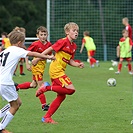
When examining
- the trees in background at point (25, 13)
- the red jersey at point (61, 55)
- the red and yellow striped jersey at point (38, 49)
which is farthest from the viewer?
the trees in background at point (25, 13)

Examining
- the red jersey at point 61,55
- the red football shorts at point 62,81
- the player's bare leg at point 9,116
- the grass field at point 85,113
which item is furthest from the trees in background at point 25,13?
the player's bare leg at point 9,116

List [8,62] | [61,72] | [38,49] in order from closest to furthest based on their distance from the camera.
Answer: [8,62]
[61,72]
[38,49]

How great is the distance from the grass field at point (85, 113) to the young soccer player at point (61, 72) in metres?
0.35

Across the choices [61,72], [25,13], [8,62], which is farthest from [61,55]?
[25,13]

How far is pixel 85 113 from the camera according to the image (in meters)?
10.5

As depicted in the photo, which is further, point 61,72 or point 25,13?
point 25,13

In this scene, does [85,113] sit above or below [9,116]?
below

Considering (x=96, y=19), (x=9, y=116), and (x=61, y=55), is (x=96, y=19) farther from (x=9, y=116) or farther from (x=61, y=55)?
(x=9, y=116)

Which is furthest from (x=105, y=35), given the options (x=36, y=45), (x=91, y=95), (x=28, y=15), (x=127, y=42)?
(x=28, y=15)

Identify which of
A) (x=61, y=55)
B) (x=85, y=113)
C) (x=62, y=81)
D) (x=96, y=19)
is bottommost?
(x=85, y=113)

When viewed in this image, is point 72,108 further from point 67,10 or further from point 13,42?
point 67,10

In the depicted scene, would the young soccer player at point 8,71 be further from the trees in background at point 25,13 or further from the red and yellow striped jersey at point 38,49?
the trees in background at point 25,13

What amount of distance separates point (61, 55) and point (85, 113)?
4.83ft

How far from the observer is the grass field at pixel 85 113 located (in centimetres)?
885
